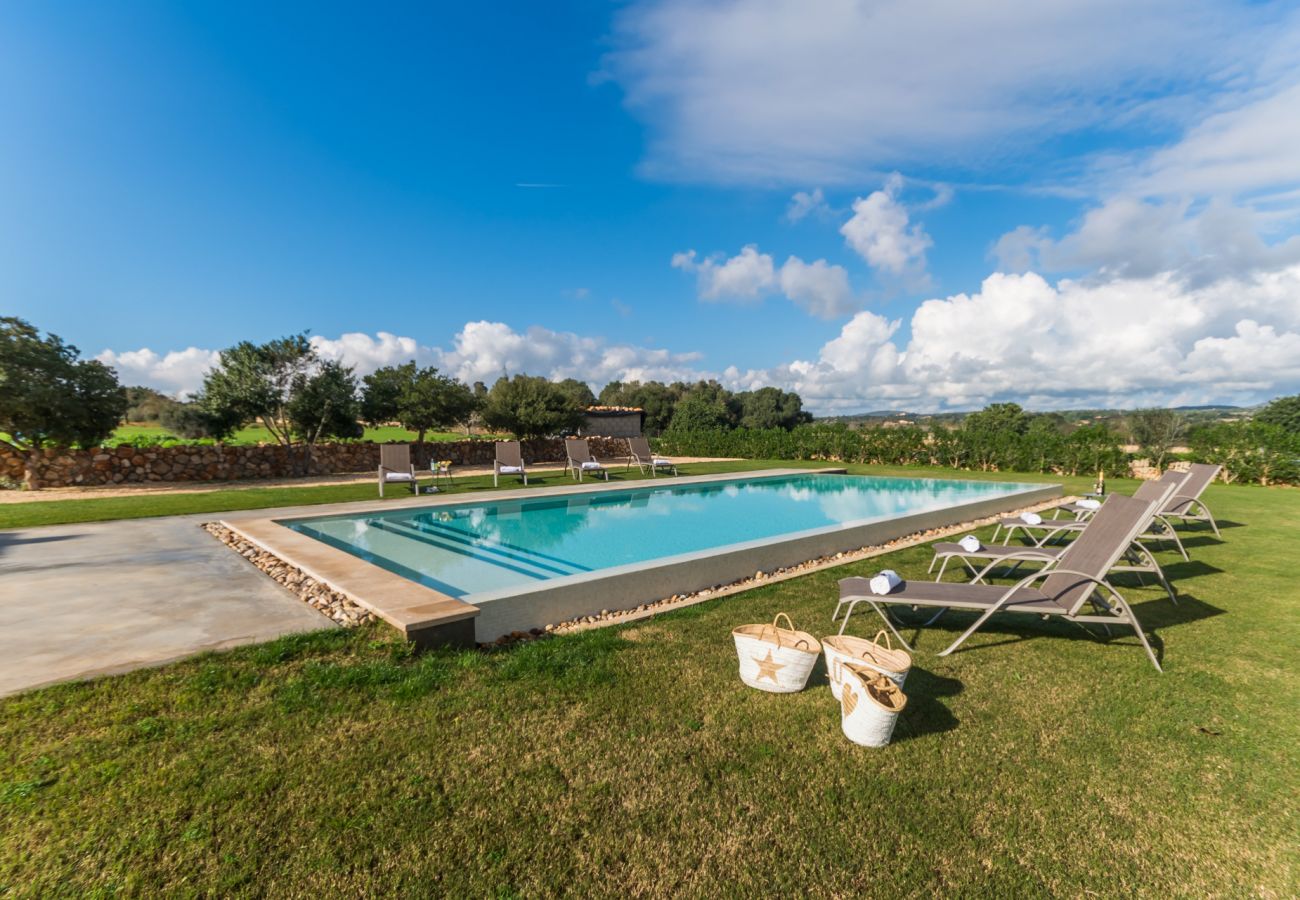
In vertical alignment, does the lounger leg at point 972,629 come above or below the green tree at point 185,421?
below

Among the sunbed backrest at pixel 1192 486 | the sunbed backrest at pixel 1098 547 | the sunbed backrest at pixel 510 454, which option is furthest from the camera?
the sunbed backrest at pixel 510 454

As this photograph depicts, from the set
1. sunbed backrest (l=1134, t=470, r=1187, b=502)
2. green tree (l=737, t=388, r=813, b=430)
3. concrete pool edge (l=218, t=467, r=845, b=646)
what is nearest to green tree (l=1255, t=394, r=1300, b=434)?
green tree (l=737, t=388, r=813, b=430)

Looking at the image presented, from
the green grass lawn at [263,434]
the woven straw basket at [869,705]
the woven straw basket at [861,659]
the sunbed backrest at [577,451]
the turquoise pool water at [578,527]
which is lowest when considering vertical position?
the turquoise pool water at [578,527]

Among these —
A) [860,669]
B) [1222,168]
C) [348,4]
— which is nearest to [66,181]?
[348,4]

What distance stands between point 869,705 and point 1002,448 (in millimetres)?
20659

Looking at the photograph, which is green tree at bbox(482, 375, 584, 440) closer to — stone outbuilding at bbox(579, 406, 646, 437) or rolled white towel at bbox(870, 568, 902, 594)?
stone outbuilding at bbox(579, 406, 646, 437)

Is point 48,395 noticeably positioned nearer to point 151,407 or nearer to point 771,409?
point 151,407

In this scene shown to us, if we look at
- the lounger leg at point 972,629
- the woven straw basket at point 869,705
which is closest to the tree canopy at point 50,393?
the woven straw basket at point 869,705

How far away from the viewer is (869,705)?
2.48 meters

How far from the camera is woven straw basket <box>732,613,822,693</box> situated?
296 centimetres

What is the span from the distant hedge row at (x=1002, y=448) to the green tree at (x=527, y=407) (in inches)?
268

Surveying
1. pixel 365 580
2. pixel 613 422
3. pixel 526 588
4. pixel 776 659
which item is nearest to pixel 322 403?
pixel 365 580

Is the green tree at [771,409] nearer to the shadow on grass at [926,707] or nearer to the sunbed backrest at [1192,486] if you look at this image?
the sunbed backrest at [1192,486]

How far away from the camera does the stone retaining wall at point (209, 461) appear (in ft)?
40.9
